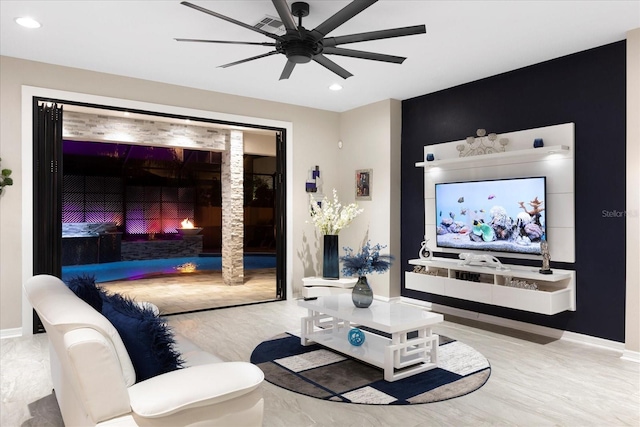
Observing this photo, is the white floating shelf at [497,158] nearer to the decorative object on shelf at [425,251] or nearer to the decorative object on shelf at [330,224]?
the decorative object on shelf at [425,251]

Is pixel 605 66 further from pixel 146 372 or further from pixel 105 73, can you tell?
pixel 105 73

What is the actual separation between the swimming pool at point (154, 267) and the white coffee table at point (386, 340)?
245 inches

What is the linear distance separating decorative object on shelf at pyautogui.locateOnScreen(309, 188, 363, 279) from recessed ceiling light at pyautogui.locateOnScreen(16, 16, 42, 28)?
3795mm

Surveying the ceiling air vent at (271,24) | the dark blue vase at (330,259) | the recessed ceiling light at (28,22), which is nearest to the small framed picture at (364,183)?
the dark blue vase at (330,259)

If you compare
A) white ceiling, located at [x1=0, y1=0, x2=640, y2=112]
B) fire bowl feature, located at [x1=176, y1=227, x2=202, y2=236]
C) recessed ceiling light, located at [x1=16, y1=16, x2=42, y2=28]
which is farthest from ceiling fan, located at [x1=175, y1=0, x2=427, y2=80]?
fire bowl feature, located at [x1=176, y1=227, x2=202, y2=236]

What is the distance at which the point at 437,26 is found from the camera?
370cm

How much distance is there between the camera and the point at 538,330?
179 inches

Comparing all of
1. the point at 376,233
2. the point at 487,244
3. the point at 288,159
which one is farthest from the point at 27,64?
the point at 487,244

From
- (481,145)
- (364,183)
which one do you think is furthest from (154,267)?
(481,145)

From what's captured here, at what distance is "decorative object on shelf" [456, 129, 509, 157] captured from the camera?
488 cm

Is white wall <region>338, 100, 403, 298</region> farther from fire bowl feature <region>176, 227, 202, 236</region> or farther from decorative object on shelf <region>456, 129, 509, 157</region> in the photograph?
fire bowl feature <region>176, 227, 202, 236</region>

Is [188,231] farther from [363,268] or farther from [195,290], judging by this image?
[363,268]

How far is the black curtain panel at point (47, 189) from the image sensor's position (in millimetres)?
4543

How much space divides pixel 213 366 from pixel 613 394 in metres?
2.74
